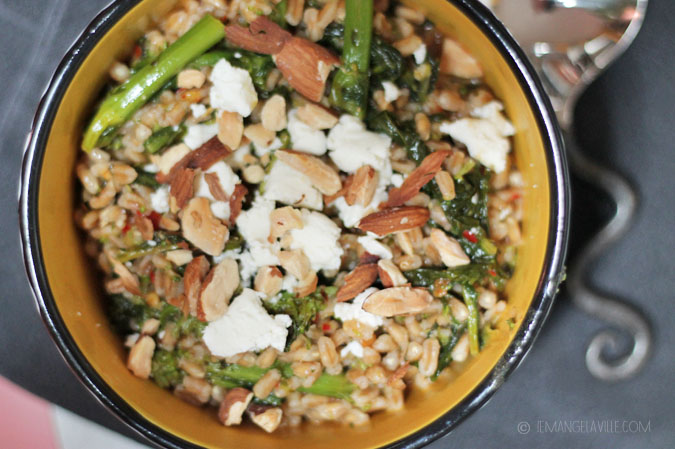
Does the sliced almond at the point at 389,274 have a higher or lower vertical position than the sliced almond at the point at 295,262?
lower

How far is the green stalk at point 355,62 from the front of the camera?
178cm

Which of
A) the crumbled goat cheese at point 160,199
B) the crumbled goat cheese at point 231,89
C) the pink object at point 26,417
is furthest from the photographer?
the pink object at point 26,417

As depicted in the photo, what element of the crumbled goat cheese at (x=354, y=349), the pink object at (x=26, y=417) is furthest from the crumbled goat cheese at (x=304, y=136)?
the pink object at (x=26, y=417)

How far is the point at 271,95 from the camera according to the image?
6.17ft

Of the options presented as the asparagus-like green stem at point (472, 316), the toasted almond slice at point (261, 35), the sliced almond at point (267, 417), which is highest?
the toasted almond slice at point (261, 35)

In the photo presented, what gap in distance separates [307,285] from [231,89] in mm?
590

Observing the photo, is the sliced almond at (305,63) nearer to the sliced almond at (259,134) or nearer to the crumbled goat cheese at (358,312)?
the sliced almond at (259,134)

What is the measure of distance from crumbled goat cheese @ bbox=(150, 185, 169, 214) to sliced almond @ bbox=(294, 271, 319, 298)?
451 mm

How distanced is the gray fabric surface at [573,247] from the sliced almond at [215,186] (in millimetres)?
719

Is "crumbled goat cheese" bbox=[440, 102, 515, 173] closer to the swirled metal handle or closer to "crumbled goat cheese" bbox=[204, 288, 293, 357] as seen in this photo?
the swirled metal handle

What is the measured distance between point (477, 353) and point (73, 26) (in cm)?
163

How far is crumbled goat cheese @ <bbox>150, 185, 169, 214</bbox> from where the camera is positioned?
1874 mm

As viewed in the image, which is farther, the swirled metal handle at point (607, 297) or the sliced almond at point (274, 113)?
the swirled metal handle at point (607, 297)

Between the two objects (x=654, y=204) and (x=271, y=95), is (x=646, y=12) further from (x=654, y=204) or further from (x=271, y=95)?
(x=271, y=95)
